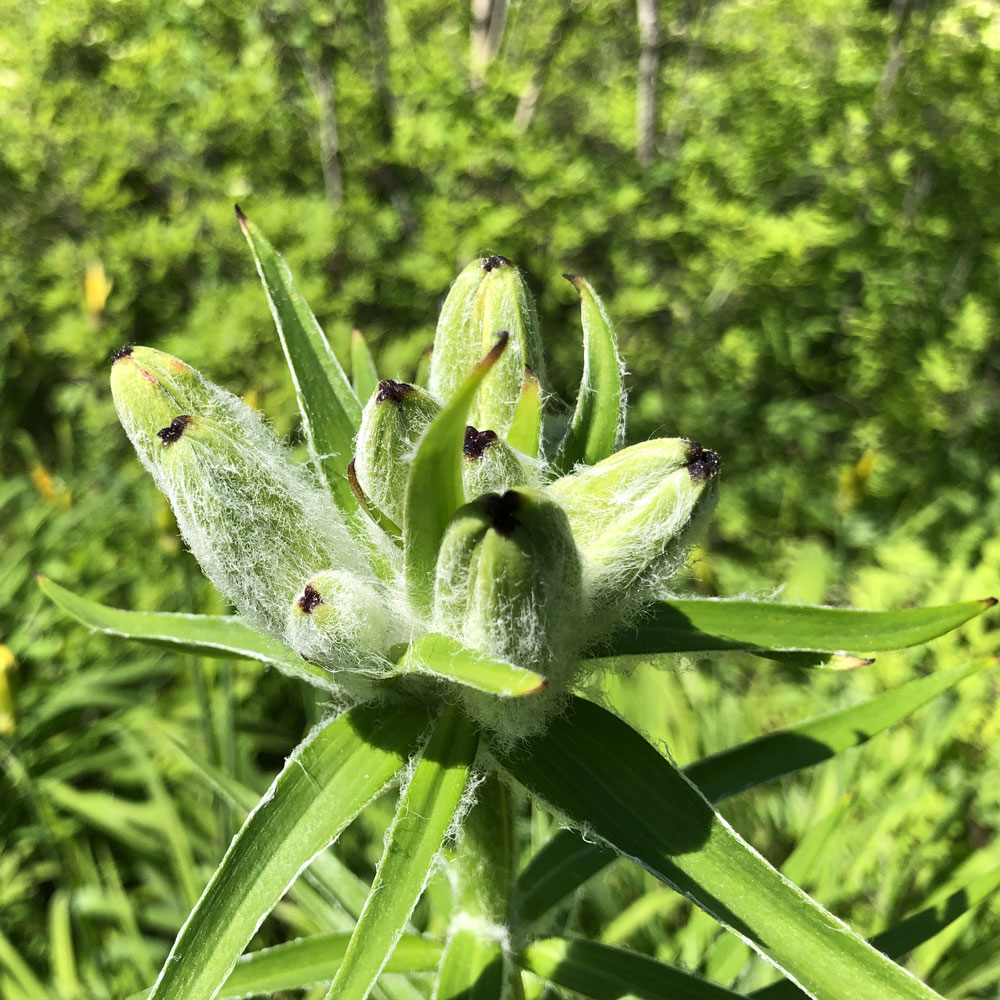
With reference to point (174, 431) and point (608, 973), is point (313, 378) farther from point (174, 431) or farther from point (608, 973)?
point (608, 973)

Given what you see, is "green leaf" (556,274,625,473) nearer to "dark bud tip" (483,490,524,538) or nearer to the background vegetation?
"dark bud tip" (483,490,524,538)

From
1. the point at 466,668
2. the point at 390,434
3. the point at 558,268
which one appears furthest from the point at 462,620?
the point at 558,268

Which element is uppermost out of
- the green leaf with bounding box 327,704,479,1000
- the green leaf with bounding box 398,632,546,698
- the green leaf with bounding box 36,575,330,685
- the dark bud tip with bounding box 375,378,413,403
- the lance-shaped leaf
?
the dark bud tip with bounding box 375,378,413,403

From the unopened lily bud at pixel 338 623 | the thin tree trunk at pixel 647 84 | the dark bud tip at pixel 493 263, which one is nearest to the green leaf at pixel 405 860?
the unopened lily bud at pixel 338 623

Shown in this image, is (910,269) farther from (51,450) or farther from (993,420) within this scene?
(51,450)

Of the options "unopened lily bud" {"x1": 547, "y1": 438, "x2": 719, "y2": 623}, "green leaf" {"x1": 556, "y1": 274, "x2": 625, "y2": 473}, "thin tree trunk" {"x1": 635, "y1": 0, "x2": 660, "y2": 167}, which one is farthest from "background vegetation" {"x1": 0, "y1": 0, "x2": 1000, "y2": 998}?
"unopened lily bud" {"x1": 547, "y1": 438, "x2": 719, "y2": 623}

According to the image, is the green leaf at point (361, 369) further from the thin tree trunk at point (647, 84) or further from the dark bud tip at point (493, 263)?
the thin tree trunk at point (647, 84)
